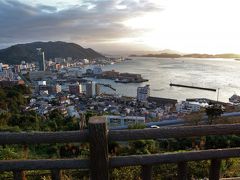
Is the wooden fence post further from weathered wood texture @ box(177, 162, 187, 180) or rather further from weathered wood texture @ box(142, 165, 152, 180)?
weathered wood texture @ box(177, 162, 187, 180)

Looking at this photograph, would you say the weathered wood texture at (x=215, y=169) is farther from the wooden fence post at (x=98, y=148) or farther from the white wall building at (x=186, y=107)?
the white wall building at (x=186, y=107)

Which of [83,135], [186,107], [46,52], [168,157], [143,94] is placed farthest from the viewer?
[46,52]

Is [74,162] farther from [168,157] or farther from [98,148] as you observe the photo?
[168,157]

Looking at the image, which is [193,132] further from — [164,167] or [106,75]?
[106,75]

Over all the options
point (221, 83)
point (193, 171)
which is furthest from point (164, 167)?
point (221, 83)

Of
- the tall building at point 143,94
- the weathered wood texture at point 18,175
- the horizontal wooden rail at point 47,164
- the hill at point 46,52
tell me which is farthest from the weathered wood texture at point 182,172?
the hill at point 46,52

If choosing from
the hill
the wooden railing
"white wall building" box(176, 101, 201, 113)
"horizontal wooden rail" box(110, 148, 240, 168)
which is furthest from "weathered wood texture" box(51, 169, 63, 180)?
the hill

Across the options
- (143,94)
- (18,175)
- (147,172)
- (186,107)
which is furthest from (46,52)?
(147,172)
